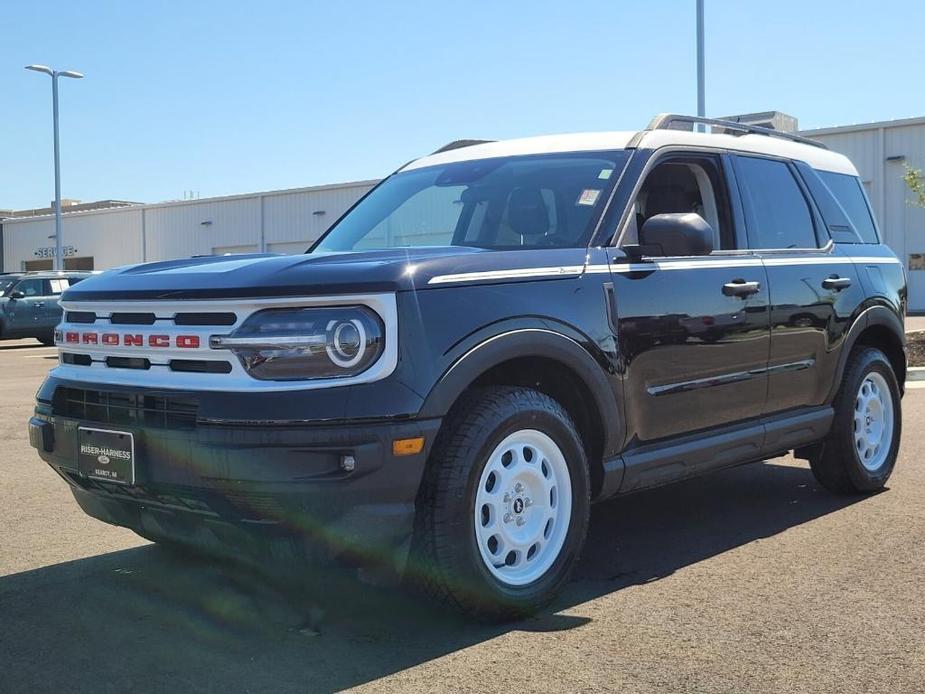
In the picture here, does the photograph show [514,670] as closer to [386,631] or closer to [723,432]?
[386,631]

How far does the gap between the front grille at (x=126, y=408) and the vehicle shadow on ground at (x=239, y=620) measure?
0.77m

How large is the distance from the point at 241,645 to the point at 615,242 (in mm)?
2182

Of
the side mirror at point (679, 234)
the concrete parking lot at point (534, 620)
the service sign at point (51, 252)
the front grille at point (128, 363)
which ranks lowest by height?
the concrete parking lot at point (534, 620)

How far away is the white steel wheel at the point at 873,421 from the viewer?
6.12 metres

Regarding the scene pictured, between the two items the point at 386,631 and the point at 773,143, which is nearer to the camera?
the point at 386,631

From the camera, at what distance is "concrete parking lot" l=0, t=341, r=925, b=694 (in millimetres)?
3395

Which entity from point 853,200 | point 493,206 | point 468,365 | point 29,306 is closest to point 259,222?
point 29,306

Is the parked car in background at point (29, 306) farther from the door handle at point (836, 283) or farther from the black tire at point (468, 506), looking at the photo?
the black tire at point (468, 506)

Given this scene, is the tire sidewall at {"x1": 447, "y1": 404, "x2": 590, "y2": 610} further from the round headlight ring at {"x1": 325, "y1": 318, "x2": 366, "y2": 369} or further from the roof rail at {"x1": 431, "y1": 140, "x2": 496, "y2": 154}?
the roof rail at {"x1": 431, "y1": 140, "x2": 496, "y2": 154}

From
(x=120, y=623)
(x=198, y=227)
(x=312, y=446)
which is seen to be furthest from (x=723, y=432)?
(x=198, y=227)

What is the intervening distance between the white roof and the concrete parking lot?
189 centimetres

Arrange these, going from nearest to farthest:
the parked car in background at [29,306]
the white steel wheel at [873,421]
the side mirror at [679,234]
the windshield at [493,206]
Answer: the side mirror at [679,234] → the windshield at [493,206] → the white steel wheel at [873,421] → the parked car in background at [29,306]

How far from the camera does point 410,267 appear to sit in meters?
3.64

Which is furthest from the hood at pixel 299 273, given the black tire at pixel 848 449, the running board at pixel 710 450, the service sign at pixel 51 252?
the service sign at pixel 51 252
